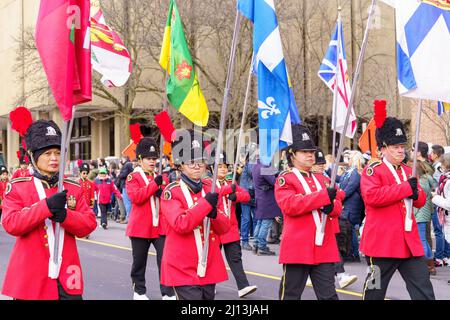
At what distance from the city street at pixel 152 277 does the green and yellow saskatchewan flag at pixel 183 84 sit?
7.97 ft

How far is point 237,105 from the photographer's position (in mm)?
27141

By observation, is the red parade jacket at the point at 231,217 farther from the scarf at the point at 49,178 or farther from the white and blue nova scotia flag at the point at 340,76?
the scarf at the point at 49,178

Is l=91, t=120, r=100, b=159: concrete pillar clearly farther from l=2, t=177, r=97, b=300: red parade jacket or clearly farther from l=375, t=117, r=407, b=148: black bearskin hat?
l=2, t=177, r=97, b=300: red parade jacket

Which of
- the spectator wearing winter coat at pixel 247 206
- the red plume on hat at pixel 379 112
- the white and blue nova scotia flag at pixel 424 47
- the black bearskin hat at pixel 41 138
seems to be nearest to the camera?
the black bearskin hat at pixel 41 138

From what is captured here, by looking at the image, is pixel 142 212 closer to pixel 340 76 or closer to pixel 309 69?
pixel 340 76

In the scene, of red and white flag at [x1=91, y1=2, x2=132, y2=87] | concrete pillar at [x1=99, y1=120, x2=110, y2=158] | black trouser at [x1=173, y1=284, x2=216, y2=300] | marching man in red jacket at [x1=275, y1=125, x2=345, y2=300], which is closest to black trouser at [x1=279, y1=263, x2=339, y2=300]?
marching man in red jacket at [x1=275, y1=125, x2=345, y2=300]

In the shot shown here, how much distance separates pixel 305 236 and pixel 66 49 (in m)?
2.70

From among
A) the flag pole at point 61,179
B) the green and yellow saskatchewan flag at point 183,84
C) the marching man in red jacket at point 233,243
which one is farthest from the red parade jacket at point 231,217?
the flag pole at point 61,179

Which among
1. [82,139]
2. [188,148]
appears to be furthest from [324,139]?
[188,148]

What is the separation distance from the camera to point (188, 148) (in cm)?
607

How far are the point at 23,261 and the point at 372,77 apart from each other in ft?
88.2

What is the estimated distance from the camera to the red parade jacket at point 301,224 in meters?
6.11

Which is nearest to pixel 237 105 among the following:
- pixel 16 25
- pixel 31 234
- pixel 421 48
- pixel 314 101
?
pixel 314 101

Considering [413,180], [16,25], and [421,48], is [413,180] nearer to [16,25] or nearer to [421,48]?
[421,48]
